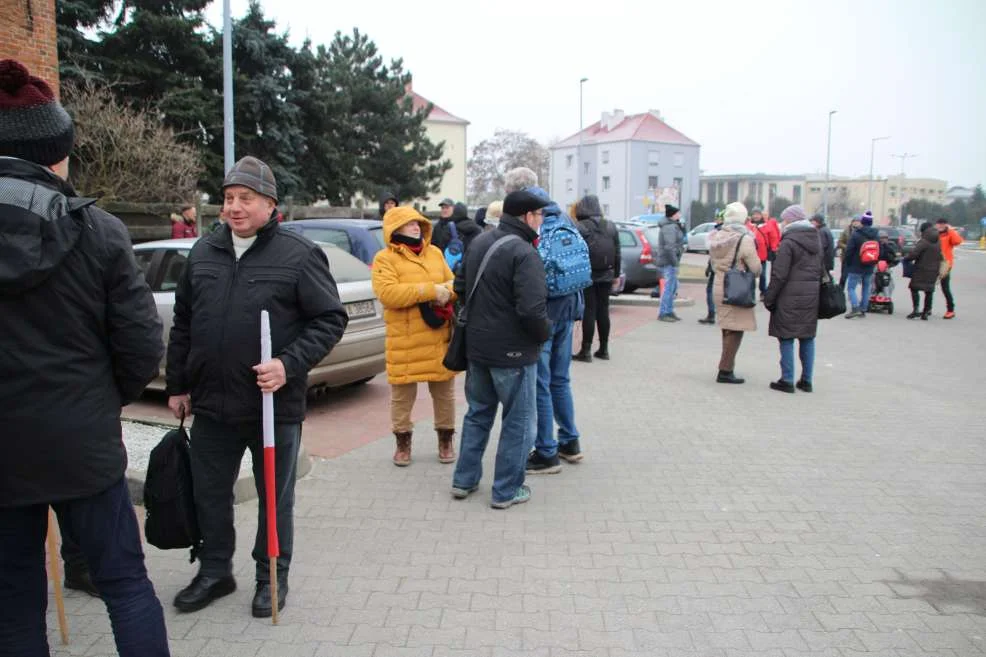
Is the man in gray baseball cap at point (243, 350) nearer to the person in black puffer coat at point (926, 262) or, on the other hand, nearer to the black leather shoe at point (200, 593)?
the black leather shoe at point (200, 593)

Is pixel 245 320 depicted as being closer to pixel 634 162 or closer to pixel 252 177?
pixel 252 177

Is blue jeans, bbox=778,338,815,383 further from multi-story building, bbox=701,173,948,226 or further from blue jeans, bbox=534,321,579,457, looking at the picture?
multi-story building, bbox=701,173,948,226

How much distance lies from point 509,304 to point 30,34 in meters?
7.86

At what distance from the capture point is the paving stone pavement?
3.46 m

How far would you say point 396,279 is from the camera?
560cm

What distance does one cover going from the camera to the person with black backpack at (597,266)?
9.34 m

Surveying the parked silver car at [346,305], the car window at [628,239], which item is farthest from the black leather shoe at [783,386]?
the car window at [628,239]

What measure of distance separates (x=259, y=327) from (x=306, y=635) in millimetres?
1304

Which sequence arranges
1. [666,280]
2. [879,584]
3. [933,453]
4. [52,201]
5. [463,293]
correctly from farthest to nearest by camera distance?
[666,280], [933,453], [463,293], [879,584], [52,201]

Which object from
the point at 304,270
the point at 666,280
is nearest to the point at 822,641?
the point at 304,270

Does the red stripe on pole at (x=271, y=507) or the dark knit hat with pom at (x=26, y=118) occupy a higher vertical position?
the dark knit hat with pom at (x=26, y=118)

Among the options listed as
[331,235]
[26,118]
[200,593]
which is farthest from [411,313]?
[331,235]

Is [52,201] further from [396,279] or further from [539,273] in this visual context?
[396,279]

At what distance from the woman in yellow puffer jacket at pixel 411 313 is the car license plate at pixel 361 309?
1.78m
